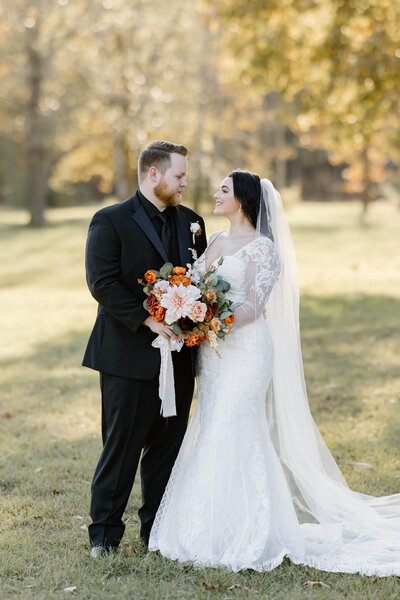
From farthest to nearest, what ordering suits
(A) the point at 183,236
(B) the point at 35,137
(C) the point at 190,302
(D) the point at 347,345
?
(B) the point at 35,137 → (D) the point at 347,345 → (A) the point at 183,236 → (C) the point at 190,302

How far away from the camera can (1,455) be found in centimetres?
647

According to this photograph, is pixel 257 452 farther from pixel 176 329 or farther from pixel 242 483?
pixel 176 329

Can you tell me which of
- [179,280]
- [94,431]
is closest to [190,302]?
[179,280]

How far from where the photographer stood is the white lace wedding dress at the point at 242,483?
4.39 meters

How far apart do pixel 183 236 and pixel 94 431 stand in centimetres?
321

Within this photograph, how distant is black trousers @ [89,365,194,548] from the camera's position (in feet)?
14.4

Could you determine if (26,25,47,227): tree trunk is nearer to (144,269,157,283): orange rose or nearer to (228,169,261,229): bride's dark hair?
(228,169,261,229): bride's dark hair

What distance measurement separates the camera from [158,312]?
4090 mm

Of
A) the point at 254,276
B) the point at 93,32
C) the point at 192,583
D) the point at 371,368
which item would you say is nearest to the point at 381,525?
the point at 192,583

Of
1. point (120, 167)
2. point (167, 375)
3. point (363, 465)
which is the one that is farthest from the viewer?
point (120, 167)

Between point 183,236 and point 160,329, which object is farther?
point 183,236

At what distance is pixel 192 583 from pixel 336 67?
11.0 meters

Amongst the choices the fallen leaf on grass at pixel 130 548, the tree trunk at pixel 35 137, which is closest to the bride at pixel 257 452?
the fallen leaf on grass at pixel 130 548

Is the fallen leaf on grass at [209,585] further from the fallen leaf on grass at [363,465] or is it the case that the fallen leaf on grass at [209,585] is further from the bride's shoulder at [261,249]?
the fallen leaf on grass at [363,465]
